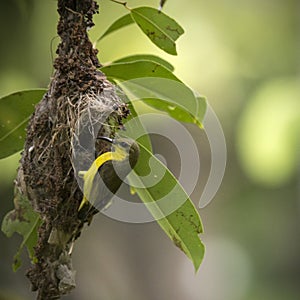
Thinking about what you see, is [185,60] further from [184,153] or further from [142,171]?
[142,171]

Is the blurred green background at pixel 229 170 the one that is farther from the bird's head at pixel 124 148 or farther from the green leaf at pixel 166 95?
the bird's head at pixel 124 148

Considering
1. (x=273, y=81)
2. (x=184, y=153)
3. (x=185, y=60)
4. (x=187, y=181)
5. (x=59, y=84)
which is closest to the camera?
(x=59, y=84)

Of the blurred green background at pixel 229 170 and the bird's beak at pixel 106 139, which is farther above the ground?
the bird's beak at pixel 106 139

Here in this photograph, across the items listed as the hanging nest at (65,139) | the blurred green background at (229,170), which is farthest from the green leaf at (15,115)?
the blurred green background at (229,170)

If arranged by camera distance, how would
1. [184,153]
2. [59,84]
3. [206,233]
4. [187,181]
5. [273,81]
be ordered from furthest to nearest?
[206,233], [273,81], [187,181], [184,153], [59,84]

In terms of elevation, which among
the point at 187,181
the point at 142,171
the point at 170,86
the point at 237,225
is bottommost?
the point at 237,225

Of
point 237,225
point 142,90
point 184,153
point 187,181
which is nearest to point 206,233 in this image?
point 237,225
